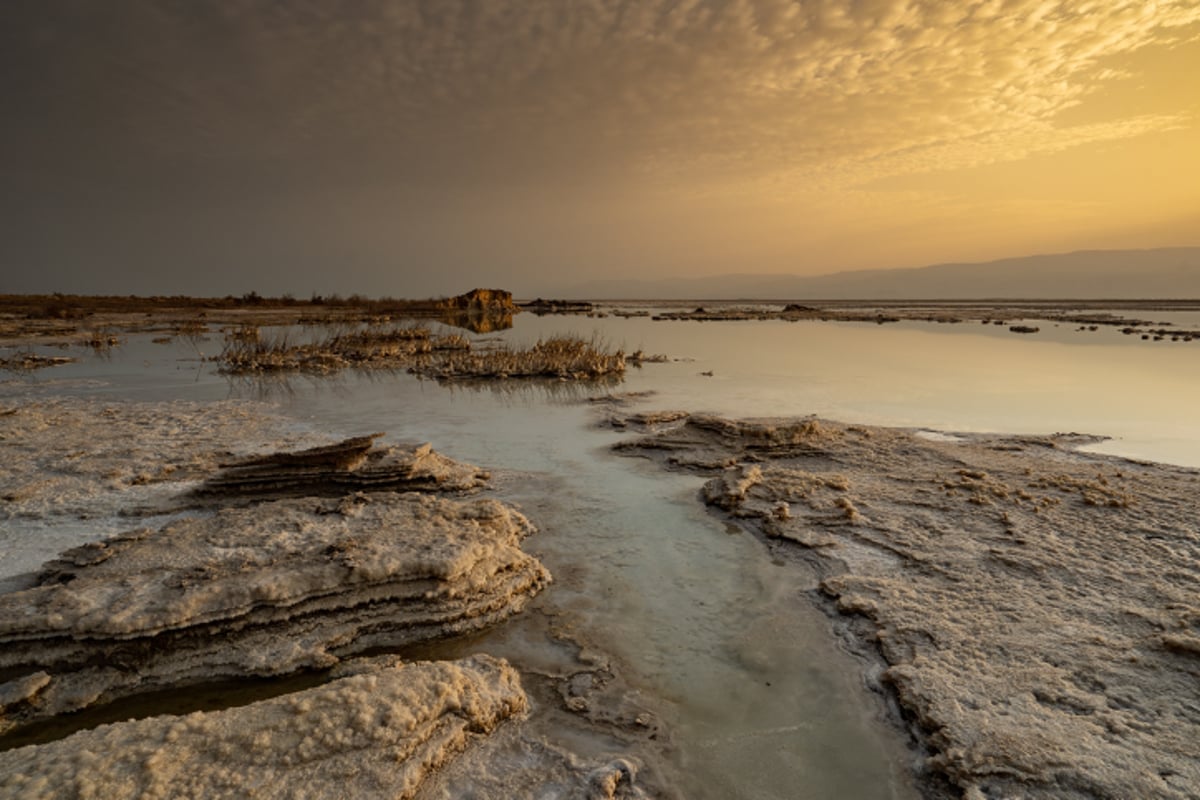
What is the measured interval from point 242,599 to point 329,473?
3.22 meters

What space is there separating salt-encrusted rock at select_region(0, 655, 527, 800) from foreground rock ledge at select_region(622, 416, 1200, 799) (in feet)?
9.84

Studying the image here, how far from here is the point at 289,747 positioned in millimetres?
3254

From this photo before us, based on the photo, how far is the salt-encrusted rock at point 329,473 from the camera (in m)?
7.60

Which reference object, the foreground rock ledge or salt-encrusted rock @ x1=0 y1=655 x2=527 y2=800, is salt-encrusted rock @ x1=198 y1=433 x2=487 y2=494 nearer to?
the foreground rock ledge

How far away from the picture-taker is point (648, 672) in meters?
4.45

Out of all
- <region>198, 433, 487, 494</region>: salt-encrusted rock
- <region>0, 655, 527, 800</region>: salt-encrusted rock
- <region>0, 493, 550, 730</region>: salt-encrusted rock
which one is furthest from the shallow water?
<region>198, 433, 487, 494</region>: salt-encrusted rock

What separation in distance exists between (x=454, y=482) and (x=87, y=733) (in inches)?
202

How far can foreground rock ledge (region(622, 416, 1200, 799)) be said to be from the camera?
344cm

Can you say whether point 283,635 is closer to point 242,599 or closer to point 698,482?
point 242,599

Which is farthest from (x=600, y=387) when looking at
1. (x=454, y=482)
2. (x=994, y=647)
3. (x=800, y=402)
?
(x=994, y=647)

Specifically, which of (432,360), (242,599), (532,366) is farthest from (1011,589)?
(432,360)

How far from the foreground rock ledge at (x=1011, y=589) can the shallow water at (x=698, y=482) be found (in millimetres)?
448

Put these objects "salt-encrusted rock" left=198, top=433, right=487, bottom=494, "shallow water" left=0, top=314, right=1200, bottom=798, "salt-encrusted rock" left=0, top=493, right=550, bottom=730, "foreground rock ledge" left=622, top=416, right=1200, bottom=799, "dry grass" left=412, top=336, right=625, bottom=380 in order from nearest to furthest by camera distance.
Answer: "foreground rock ledge" left=622, top=416, right=1200, bottom=799, "shallow water" left=0, top=314, right=1200, bottom=798, "salt-encrusted rock" left=0, top=493, right=550, bottom=730, "salt-encrusted rock" left=198, top=433, right=487, bottom=494, "dry grass" left=412, top=336, right=625, bottom=380

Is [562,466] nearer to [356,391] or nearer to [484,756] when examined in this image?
[484,756]
